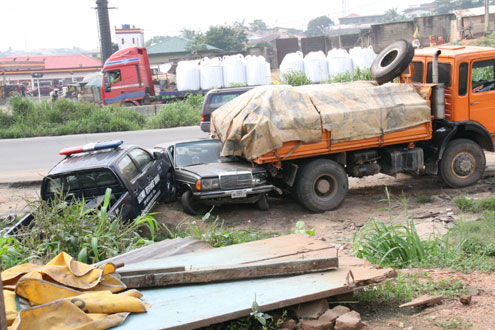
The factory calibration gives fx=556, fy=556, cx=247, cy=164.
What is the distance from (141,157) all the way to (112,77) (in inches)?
Result: 699

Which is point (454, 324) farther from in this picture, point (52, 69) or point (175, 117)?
point (52, 69)

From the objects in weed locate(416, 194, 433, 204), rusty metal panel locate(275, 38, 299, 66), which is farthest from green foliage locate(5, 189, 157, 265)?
rusty metal panel locate(275, 38, 299, 66)

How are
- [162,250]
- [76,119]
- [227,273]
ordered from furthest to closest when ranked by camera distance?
[76,119], [162,250], [227,273]

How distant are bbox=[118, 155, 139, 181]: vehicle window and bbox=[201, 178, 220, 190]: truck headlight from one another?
3.77 feet

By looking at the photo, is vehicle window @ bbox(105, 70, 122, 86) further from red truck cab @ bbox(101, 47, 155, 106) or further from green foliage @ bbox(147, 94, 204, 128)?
green foliage @ bbox(147, 94, 204, 128)

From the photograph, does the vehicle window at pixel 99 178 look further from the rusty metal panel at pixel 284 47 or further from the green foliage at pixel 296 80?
the rusty metal panel at pixel 284 47

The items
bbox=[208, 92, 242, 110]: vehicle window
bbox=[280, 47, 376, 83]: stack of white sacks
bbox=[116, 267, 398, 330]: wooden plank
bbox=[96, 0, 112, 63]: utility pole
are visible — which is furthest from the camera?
bbox=[96, 0, 112, 63]: utility pole

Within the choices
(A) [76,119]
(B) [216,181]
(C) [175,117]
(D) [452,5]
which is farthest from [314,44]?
(D) [452,5]

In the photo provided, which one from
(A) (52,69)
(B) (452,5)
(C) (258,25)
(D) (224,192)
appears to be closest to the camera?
(D) (224,192)

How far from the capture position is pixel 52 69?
210 feet

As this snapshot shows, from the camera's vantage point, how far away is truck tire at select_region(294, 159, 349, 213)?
9984mm

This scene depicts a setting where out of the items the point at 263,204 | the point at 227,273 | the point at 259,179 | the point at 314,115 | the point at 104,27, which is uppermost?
the point at 104,27

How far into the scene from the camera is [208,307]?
4020 mm

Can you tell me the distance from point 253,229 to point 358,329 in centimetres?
517
